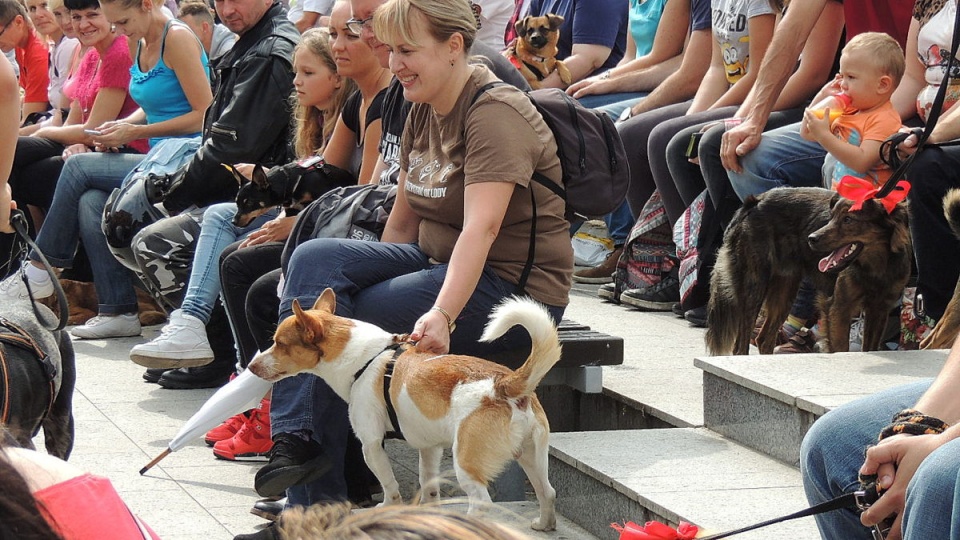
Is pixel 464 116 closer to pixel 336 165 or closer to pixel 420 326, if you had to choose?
pixel 420 326

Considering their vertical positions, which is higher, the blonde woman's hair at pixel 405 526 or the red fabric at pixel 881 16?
the red fabric at pixel 881 16

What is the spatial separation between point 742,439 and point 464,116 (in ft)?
4.54

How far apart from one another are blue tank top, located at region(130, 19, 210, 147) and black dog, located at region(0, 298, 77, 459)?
9.25 feet

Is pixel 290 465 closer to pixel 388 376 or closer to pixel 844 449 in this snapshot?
pixel 388 376

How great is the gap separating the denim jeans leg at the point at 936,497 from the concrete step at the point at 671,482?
1075 mm

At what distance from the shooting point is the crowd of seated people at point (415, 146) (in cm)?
399

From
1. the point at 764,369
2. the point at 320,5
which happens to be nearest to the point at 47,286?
the point at 320,5

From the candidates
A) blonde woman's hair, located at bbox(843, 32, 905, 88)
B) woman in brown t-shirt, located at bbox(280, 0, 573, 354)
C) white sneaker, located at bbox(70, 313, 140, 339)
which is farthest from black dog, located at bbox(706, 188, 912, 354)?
white sneaker, located at bbox(70, 313, 140, 339)

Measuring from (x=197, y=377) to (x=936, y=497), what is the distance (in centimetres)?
450

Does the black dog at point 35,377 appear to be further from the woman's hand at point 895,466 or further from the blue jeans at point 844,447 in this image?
the woman's hand at point 895,466

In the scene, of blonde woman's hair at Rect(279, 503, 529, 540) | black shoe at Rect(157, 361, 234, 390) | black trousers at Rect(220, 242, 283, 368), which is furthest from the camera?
black shoe at Rect(157, 361, 234, 390)

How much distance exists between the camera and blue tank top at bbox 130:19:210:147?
684cm

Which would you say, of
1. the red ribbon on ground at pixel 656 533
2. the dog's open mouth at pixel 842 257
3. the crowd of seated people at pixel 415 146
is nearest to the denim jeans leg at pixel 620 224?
the crowd of seated people at pixel 415 146

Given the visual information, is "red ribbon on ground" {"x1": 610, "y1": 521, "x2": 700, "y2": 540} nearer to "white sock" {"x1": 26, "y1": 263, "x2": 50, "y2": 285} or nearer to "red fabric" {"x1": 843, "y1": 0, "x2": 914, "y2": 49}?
"red fabric" {"x1": 843, "y1": 0, "x2": 914, "y2": 49}
